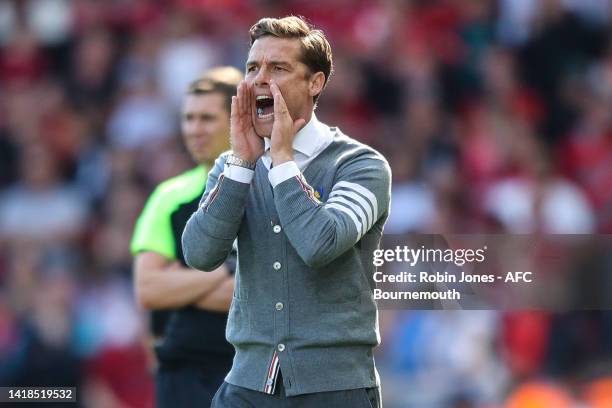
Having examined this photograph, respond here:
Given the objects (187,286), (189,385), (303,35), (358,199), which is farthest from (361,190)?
(189,385)

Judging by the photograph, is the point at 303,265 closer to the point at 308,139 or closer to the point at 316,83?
the point at 308,139

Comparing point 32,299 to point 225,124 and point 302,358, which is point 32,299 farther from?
point 302,358

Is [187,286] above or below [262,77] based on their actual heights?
below

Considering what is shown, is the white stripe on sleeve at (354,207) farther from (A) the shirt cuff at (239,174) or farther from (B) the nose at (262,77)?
(B) the nose at (262,77)

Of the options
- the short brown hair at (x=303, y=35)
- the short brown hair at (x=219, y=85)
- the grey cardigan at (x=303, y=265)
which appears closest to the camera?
the grey cardigan at (x=303, y=265)

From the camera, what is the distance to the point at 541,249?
4.70 m

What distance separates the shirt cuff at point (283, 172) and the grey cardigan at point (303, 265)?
0.01m

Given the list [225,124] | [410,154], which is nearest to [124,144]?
[410,154]

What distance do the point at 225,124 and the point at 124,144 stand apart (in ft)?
13.2

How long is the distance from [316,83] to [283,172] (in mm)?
381

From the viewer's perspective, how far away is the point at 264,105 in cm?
341

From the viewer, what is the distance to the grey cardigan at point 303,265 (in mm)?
3189

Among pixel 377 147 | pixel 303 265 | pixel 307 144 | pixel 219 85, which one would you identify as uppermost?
pixel 377 147

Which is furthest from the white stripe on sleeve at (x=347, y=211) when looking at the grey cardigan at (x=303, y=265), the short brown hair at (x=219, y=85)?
the short brown hair at (x=219, y=85)
